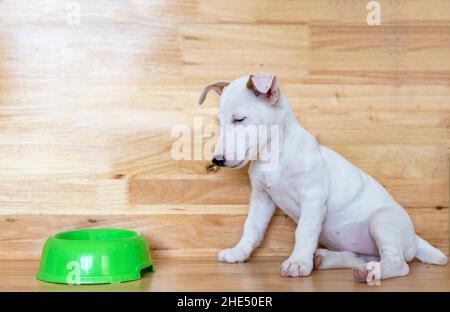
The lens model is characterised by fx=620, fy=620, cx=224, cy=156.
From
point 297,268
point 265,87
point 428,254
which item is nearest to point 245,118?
point 265,87

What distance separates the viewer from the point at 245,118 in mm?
1669

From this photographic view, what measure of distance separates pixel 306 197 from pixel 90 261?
2.01 ft

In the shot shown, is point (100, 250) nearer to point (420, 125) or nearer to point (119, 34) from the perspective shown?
point (119, 34)

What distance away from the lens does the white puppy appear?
1671 millimetres

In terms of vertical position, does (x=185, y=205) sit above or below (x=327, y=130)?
below

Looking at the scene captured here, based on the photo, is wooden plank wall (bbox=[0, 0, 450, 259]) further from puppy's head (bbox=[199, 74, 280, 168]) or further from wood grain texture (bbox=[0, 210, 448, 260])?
puppy's head (bbox=[199, 74, 280, 168])

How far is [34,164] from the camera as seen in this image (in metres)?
1.96

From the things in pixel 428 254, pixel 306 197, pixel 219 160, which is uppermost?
pixel 219 160

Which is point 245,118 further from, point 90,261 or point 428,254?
point 428,254

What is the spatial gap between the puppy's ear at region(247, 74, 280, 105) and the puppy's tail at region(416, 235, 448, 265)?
0.64 m

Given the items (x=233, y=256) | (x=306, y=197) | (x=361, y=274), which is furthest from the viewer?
(x=233, y=256)

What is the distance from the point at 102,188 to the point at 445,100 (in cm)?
114

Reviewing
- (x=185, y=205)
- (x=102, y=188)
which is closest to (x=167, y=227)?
(x=185, y=205)

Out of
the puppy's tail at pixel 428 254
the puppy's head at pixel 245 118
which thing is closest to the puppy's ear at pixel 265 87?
the puppy's head at pixel 245 118
